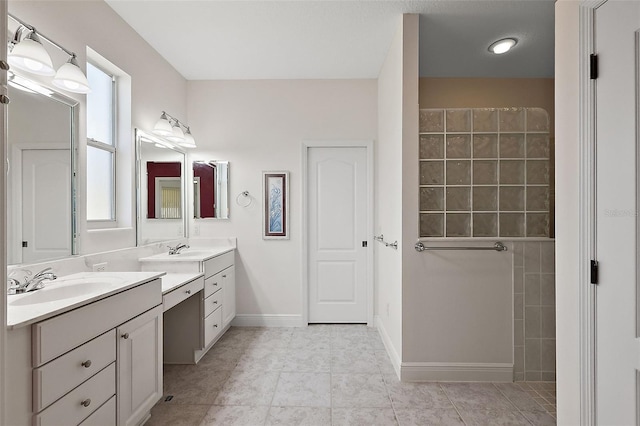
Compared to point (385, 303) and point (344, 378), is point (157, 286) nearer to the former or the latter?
point (344, 378)

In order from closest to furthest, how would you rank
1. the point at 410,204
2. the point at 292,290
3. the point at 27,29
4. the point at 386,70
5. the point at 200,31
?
the point at 27,29 < the point at 410,204 < the point at 200,31 < the point at 386,70 < the point at 292,290

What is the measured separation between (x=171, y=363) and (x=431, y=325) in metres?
2.17

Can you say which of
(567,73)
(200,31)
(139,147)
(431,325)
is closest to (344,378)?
(431,325)

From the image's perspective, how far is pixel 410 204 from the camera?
2.52m

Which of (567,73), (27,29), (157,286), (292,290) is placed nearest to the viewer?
(567,73)

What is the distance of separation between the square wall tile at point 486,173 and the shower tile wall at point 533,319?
63 cm

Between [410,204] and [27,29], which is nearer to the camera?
[27,29]

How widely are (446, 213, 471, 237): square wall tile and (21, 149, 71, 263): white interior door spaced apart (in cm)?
262

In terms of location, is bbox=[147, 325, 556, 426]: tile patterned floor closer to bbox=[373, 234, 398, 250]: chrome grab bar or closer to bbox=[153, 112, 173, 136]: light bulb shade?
bbox=[373, 234, 398, 250]: chrome grab bar

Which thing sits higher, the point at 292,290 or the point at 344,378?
the point at 292,290

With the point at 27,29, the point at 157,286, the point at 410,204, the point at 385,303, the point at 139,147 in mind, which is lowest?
A: the point at 385,303

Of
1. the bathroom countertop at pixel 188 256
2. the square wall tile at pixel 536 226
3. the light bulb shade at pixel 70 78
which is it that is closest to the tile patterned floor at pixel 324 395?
the bathroom countertop at pixel 188 256

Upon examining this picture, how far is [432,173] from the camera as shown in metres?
2.61

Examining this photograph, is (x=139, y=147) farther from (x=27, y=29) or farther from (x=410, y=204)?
(x=410, y=204)
